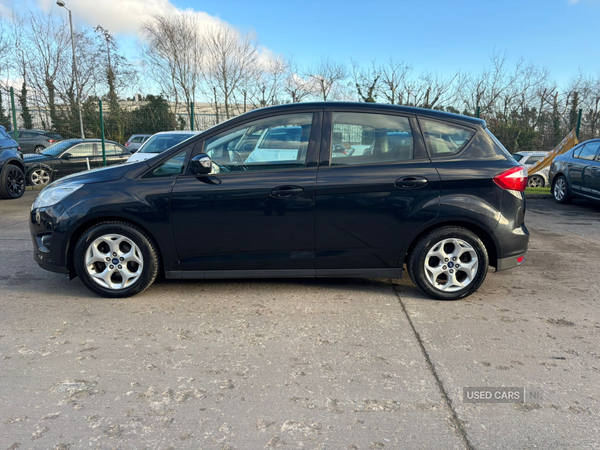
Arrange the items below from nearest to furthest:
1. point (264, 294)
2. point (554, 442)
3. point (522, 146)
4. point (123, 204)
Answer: point (554, 442) < point (123, 204) < point (264, 294) < point (522, 146)

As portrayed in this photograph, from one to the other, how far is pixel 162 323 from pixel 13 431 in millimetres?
1420

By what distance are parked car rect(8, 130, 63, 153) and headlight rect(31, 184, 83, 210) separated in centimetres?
1387

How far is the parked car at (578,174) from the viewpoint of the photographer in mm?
9602

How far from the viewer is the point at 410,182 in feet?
13.4

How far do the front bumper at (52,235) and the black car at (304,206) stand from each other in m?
0.01

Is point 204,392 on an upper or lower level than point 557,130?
lower

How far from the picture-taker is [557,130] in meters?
17.2

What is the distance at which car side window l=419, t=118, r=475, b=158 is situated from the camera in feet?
13.8

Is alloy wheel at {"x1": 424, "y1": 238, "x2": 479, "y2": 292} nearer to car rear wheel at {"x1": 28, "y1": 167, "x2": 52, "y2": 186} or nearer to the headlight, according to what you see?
the headlight

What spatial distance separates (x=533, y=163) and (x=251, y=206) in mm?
15058

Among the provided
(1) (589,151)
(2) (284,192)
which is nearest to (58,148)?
(2) (284,192)

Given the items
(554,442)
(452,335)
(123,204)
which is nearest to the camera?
(554,442)

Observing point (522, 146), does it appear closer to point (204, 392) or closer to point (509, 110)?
point (509, 110)

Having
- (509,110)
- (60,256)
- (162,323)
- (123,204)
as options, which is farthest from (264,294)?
(509,110)
